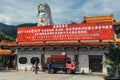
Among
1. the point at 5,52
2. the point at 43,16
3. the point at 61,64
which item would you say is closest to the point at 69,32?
the point at 61,64

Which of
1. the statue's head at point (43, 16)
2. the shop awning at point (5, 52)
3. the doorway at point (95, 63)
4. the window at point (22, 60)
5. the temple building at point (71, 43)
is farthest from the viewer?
the statue's head at point (43, 16)

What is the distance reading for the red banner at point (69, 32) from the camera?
39375 millimetres

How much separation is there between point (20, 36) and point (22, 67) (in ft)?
18.2

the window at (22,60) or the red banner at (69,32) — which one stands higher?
the red banner at (69,32)

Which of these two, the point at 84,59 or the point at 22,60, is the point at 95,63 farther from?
the point at 22,60

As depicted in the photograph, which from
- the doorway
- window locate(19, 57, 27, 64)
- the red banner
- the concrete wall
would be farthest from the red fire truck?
window locate(19, 57, 27, 64)

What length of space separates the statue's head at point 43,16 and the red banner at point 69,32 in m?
7.35

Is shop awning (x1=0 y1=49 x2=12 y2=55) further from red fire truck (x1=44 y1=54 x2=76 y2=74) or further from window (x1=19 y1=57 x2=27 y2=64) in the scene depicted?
red fire truck (x1=44 y1=54 x2=76 y2=74)

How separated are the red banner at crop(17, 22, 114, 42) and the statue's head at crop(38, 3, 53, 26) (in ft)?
24.1

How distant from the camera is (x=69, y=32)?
136ft

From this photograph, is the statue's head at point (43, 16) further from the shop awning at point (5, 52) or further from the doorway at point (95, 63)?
the doorway at point (95, 63)

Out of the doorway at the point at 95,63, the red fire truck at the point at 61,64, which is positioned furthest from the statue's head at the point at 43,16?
the doorway at the point at 95,63

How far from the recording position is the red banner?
39.4 meters

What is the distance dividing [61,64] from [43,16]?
18564 millimetres
